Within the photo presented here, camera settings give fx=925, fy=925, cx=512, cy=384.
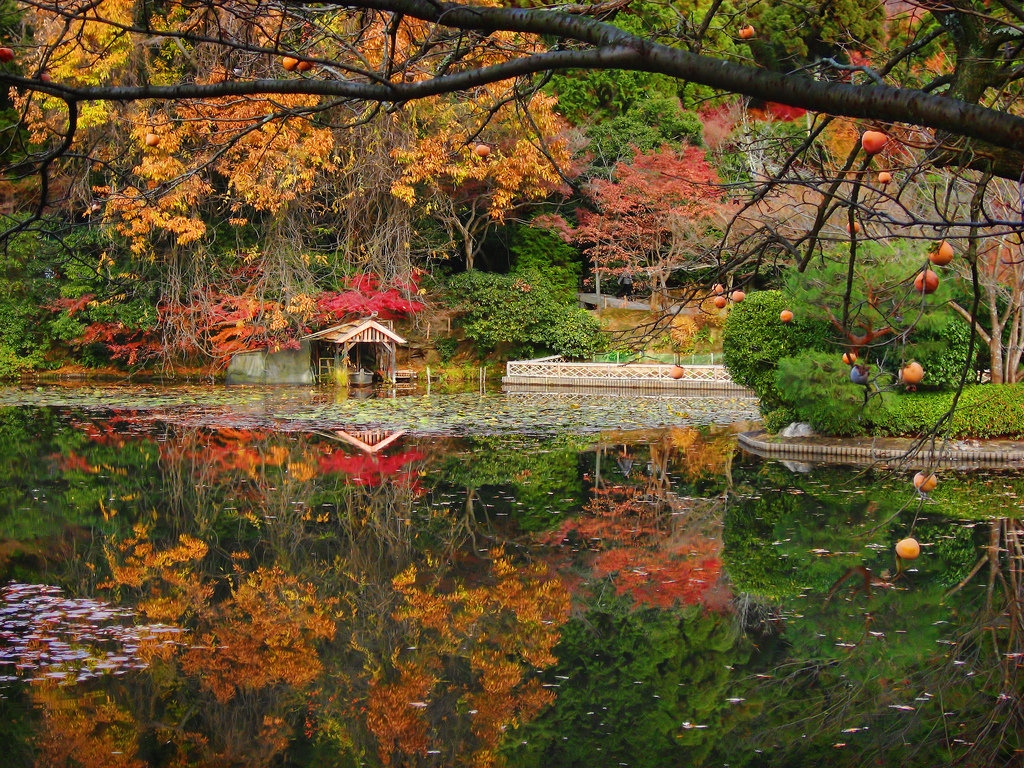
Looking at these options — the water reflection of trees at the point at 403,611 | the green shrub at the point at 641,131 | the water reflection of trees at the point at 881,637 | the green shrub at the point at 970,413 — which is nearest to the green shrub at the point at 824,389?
the green shrub at the point at 970,413

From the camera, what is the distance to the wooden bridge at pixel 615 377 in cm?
2108

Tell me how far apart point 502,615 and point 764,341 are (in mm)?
8136

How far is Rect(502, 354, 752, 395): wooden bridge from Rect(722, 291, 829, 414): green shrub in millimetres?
7618

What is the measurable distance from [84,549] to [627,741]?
4.96m

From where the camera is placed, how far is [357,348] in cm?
2486

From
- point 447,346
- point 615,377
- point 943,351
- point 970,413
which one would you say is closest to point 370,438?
point 943,351

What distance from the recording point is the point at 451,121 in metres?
21.7

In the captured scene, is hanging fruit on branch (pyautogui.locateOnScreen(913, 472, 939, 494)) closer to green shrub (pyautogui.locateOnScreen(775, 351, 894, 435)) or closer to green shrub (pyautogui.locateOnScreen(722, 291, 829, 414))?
green shrub (pyautogui.locateOnScreen(775, 351, 894, 435))

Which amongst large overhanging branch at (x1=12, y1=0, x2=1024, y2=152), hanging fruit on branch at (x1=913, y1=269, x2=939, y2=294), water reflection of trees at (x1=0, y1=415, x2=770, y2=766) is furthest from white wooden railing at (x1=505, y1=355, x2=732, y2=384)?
large overhanging branch at (x1=12, y1=0, x2=1024, y2=152)

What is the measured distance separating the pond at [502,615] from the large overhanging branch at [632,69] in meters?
2.48

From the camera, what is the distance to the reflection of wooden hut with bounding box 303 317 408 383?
22.6m

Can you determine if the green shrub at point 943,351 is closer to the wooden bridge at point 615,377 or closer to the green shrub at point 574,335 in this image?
the wooden bridge at point 615,377

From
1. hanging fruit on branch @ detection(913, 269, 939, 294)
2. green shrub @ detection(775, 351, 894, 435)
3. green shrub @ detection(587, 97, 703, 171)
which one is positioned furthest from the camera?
green shrub @ detection(587, 97, 703, 171)

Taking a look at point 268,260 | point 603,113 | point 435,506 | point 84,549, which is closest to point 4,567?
point 84,549
